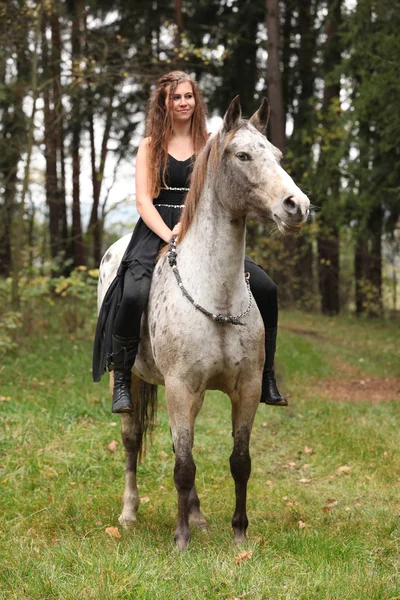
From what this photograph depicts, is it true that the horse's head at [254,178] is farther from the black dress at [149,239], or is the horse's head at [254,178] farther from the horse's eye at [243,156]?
the black dress at [149,239]

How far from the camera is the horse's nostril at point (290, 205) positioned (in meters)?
3.74

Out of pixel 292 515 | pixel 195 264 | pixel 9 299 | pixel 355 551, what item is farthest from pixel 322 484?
pixel 9 299

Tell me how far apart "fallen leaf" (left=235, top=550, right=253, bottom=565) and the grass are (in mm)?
80

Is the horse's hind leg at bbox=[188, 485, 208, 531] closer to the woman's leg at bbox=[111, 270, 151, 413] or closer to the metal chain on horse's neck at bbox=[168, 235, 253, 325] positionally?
the woman's leg at bbox=[111, 270, 151, 413]

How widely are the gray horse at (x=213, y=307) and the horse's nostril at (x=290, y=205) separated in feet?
1.04

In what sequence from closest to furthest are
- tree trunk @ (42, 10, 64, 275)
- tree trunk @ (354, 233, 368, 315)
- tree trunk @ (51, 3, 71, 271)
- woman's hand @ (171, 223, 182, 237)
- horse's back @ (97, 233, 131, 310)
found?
1. woman's hand @ (171, 223, 182, 237)
2. horse's back @ (97, 233, 131, 310)
3. tree trunk @ (42, 10, 64, 275)
4. tree trunk @ (51, 3, 71, 271)
5. tree trunk @ (354, 233, 368, 315)

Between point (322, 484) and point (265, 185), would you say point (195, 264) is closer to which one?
point (265, 185)

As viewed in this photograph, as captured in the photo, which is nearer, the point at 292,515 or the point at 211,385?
the point at 211,385

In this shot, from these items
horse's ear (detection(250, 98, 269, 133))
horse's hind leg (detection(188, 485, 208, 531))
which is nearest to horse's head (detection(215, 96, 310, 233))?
horse's ear (detection(250, 98, 269, 133))

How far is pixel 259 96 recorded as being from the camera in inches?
846

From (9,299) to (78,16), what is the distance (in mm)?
8455

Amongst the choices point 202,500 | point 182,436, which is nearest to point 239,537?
point 182,436

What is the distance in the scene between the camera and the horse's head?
3793mm

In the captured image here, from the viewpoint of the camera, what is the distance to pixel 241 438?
15.5ft
